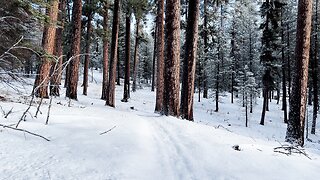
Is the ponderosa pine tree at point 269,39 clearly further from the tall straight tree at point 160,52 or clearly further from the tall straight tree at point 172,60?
the tall straight tree at point 172,60

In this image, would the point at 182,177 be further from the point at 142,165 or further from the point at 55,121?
the point at 55,121

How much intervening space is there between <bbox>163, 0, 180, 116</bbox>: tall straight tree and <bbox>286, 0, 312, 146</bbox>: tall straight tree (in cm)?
349

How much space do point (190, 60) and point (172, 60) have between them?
1797mm

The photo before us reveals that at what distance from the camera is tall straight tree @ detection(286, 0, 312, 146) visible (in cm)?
854

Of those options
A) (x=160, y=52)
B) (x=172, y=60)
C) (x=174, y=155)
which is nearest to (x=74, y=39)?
(x=160, y=52)

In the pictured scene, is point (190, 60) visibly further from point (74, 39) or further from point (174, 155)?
point (74, 39)

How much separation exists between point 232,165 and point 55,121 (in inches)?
138

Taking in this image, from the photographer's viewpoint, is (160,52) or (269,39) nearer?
(160,52)

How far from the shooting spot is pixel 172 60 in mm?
8359

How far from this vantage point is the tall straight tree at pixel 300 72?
8.54 m

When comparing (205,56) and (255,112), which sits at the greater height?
(205,56)

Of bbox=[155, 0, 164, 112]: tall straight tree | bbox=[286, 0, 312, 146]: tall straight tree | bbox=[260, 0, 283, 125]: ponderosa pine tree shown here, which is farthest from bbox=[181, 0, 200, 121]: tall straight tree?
bbox=[260, 0, 283, 125]: ponderosa pine tree

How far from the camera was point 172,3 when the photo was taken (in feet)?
27.5

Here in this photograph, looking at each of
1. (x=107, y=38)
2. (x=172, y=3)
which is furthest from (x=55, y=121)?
(x=107, y=38)
